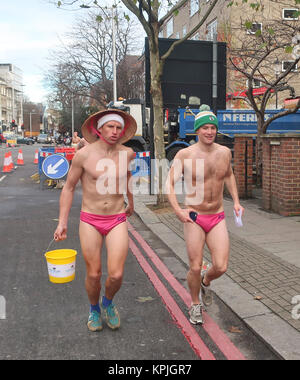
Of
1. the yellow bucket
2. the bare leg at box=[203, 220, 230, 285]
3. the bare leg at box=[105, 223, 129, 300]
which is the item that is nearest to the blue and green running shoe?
the bare leg at box=[105, 223, 129, 300]

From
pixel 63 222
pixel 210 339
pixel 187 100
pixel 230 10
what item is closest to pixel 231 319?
pixel 210 339

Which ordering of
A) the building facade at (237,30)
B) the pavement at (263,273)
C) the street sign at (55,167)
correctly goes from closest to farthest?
the pavement at (263,273)
the street sign at (55,167)
the building facade at (237,30)

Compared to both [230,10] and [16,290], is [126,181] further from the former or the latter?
[230,10]

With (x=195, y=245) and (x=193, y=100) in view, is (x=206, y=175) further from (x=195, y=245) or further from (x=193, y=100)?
(x=193, y=100)

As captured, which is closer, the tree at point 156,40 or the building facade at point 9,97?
the tree at point 156,40

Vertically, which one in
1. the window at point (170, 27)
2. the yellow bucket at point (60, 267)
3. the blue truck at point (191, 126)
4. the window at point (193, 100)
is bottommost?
the yellow bucket at point (60, 267)

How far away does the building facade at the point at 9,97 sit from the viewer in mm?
120781

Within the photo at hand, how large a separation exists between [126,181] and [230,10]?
25728 millimetres

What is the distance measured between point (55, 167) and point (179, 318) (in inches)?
406

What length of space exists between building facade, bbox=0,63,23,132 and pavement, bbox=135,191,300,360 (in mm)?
96698

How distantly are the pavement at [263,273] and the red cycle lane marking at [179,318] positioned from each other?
1.71ft

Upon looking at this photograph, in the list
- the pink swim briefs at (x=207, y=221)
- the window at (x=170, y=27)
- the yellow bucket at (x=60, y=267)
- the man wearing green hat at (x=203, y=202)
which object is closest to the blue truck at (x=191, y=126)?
the man wearing green hat at (x=203, y=202)

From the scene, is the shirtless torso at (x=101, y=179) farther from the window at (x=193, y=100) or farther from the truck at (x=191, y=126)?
the truck at (x=191, y=126)

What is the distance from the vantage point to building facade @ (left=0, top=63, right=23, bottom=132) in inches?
4755
